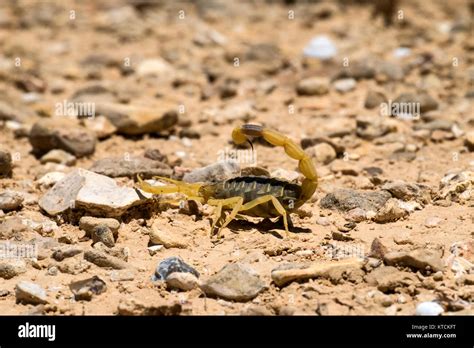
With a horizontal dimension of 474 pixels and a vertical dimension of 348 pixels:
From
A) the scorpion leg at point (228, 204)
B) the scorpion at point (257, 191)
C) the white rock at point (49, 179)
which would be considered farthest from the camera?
the white rock at point (49, 179)

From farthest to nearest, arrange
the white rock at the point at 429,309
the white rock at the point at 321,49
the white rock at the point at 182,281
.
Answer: the white rock at the point at 321,49, the white rock at the point at 182,281, the white rock at the point at 429,309

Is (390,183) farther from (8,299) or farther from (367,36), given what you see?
(367,36)

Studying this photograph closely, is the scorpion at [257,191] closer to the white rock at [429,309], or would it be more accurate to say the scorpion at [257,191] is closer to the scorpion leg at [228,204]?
the scorpion leg at [228,204]

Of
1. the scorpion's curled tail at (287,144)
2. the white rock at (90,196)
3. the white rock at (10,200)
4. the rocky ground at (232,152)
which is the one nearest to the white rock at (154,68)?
the rocky ground at (232,152)

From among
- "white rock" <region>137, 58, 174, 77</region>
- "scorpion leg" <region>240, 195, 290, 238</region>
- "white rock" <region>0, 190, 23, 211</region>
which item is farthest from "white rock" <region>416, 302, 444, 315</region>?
"white rock" <region>137, 58, 174, 77</region>
